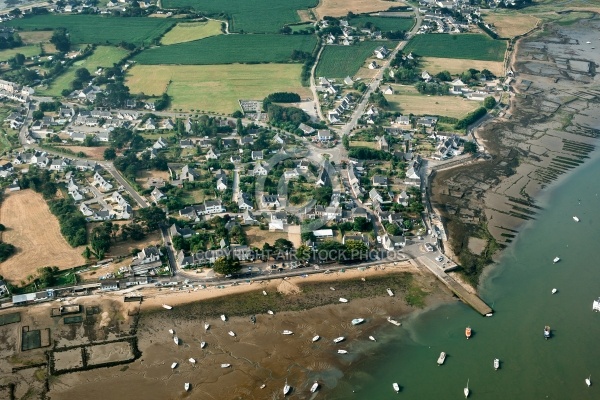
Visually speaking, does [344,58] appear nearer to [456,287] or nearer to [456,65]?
[456,65]

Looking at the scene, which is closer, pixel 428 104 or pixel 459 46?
pixel 428 104

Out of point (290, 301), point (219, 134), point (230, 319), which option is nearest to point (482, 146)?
point (219, 134)

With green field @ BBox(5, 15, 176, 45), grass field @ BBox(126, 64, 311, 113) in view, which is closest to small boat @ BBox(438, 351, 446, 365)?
grass field @ BBox(126, 64, 311, 113)

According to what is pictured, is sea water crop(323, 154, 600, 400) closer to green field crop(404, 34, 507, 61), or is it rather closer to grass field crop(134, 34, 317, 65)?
green field crop(404, 34, 507, 61)

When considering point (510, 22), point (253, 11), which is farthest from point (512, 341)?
point (253, 11)

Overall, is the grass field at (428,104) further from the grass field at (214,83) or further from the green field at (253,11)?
the green field at (253,11)

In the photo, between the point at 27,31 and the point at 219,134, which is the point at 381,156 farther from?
the point at 27,31
